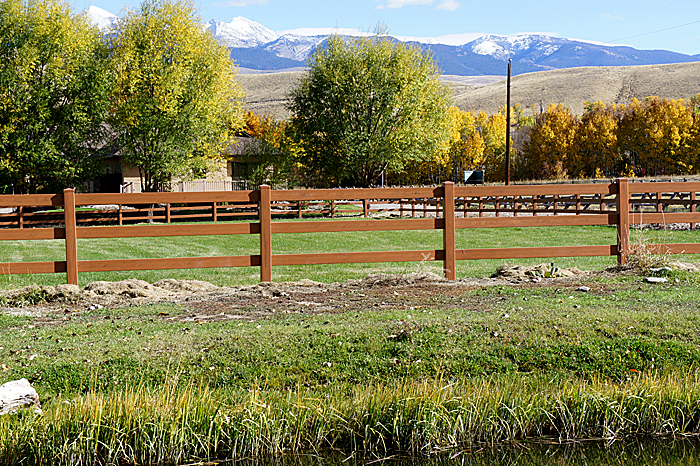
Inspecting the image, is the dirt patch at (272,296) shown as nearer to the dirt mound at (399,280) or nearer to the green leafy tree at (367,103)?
the dirt mound at (399,280)

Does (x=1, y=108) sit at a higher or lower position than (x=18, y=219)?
higher

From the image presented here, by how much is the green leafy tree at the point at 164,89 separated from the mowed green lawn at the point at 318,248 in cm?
1202

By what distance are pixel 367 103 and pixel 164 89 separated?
38.6 feet

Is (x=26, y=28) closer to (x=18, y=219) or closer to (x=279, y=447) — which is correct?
(x=18, y=219)

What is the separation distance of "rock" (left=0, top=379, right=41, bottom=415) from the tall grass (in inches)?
3.6

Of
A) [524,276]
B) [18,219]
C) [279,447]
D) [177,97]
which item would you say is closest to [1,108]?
[18,219]

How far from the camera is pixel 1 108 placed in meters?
26.8

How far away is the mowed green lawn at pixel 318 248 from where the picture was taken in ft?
33.1

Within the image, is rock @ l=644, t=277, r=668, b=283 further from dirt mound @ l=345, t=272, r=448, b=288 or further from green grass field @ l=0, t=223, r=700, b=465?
dirt mound @ l=345, t=272, r=448, b=288

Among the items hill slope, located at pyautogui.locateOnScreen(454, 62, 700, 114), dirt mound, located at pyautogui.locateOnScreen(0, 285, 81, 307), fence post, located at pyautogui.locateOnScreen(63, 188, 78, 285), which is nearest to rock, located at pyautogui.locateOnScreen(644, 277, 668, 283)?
dirt mound, located at pyautogui.locateOnScreen(0, 285, 81, 307)

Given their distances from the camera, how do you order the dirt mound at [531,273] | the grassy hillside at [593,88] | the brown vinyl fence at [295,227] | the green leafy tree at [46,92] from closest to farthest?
the brown vinyl fence at [295,227]
the dirt mound at [531,273]
the green leafy tree at [46,92]
the grassy hillside at [593,88]

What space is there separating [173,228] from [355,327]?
3.41m

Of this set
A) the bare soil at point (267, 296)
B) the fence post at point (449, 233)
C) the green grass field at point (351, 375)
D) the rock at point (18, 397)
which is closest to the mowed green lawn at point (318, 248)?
the fence post at point (449, 233)

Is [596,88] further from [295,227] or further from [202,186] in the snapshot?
[295,227]
